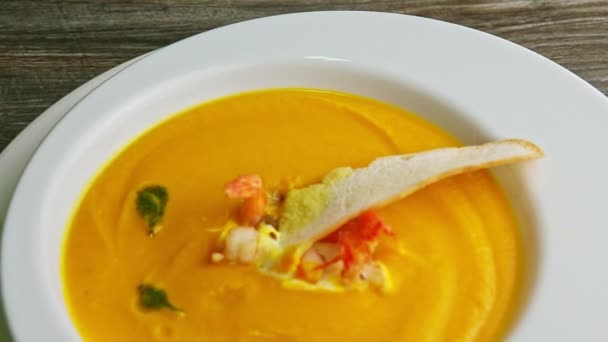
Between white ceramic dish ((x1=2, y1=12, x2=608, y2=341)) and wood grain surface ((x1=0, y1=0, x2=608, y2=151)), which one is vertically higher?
wood grain surface ((x1=0, y1=0, x2=608, y2=151))

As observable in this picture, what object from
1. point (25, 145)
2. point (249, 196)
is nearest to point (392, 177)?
point (249, 196)

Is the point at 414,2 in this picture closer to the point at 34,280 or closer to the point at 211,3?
the point at 211,3

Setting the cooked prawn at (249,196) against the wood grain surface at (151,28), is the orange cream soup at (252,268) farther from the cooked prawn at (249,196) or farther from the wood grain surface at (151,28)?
the wood grain surface at (151,28)

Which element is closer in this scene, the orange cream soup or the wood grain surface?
the orange cream soup

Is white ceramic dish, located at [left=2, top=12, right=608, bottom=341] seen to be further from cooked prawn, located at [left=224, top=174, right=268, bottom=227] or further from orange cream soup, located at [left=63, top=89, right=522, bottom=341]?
cooked prawn, located at [left=224, top=174, right=268, bottom=227]

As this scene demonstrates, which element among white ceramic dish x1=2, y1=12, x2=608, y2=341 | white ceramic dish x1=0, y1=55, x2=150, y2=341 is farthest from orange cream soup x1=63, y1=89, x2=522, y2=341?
white ceramic dish x1=0, y1=55, x2=150, y2=341

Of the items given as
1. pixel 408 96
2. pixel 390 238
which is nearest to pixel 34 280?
pixel 390 238

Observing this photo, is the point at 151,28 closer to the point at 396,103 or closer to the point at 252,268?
the point at 396,103
